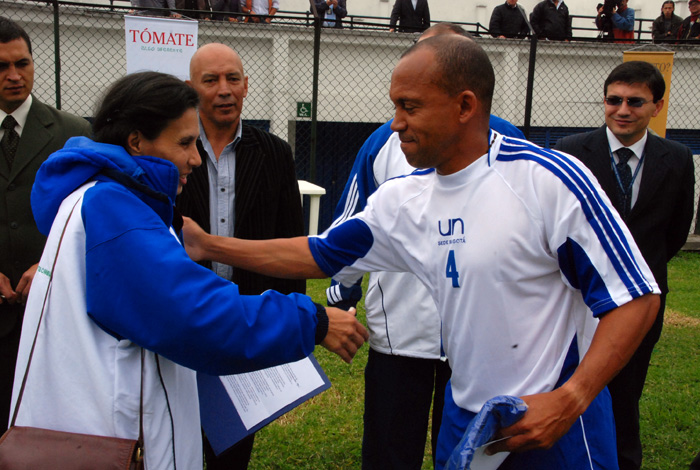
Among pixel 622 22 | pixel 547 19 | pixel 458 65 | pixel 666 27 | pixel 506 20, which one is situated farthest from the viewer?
pixel 666 27

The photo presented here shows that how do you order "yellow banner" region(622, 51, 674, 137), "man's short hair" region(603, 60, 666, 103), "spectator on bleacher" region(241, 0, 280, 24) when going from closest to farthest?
"man's short hair" region(603, 60, 666, 103)
"yellow banner" region(622, 51, 674, 137)
"spectator on bleacher" region(241, 0, 280, 24)

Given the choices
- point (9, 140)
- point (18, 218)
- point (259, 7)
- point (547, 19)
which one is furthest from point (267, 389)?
point (547, 19)

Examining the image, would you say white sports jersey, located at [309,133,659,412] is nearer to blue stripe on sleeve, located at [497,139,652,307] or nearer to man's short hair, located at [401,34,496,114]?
blue stripe on sleeve, located at [497,139,652,307]

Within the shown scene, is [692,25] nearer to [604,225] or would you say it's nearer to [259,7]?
[259,7]

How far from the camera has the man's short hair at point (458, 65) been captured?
1.88 m

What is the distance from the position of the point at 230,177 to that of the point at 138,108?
1.29 m

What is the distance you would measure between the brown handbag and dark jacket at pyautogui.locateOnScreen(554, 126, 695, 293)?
2.87 metres

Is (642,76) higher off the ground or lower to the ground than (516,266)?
higher

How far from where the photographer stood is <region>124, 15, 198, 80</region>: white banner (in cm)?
584

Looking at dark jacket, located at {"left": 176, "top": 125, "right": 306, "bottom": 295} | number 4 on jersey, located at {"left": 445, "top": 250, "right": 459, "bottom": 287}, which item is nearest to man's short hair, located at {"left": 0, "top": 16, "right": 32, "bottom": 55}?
dark jacket, located at {"left": 176, "top": 125, "right": 306, "bottom": 295}

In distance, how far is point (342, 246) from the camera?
7.32 feet

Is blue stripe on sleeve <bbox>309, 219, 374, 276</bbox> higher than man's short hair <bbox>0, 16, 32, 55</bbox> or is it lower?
lower

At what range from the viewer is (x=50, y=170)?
170 cm

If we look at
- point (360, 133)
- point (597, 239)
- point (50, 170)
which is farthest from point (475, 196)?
point (360, 133)
